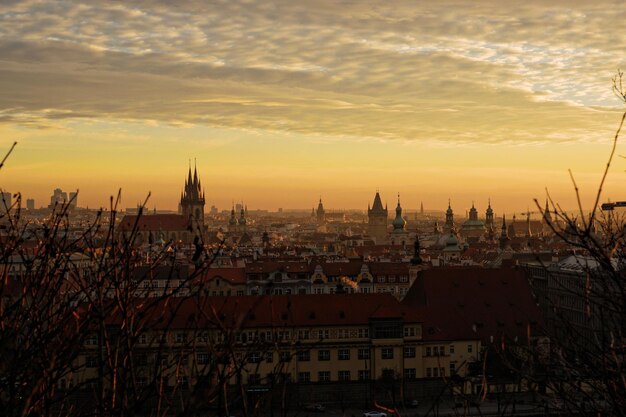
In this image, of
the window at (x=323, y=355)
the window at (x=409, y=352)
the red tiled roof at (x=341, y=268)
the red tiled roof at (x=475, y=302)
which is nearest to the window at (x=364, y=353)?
the window at (x=323, y=355)

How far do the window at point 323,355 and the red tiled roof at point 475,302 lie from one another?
18.9 ft

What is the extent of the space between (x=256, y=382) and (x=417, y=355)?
3920 cm

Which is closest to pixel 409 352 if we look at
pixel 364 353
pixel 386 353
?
pixel 386 353

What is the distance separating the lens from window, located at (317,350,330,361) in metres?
45.1

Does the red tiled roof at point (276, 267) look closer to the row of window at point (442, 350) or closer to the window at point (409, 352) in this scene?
the row of window at point (442, 350)

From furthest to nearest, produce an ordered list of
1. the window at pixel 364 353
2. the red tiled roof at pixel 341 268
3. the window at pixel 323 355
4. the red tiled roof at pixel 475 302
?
the red tiled roof at pixel 341 268 → the red tiled roof at pixel 475 302 → the window at pixel 364 353 → the window at pixel 323 355

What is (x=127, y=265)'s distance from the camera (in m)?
7.59

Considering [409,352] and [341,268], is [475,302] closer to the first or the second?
[409,352]

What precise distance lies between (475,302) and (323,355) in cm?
1289

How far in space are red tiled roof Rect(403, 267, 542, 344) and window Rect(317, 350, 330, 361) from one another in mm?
5759

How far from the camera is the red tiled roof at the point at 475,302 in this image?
1946 inches

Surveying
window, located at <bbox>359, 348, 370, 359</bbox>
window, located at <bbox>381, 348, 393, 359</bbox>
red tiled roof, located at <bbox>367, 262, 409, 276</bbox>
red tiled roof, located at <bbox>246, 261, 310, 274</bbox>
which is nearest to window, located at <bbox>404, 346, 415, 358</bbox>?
window, located at <bbox>381, 348, 393, 359</bbox>

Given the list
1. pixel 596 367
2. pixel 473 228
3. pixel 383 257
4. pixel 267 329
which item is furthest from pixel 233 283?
pixel 473 228

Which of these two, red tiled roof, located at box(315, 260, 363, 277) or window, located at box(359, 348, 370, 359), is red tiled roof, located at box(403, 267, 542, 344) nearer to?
window, located at box(359, 348, 370, 359)
